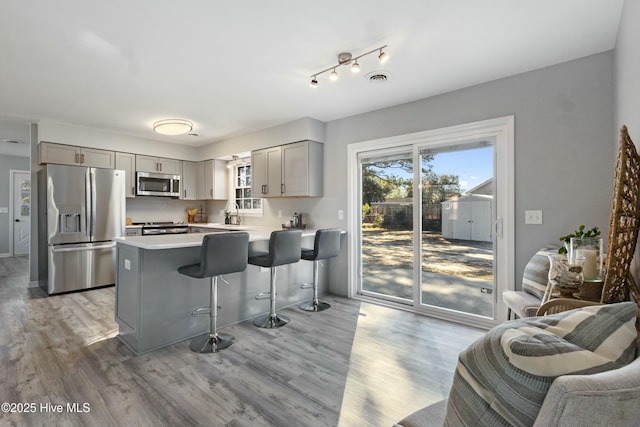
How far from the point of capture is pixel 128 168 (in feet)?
17.1

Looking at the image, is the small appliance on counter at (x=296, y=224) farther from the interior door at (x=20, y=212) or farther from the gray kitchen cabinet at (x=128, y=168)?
the interior door at (x=20, y=212)

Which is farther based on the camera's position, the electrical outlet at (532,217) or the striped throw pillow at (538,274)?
the electrical outlet at (532,217)

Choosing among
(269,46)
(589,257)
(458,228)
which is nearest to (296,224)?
(458,228)

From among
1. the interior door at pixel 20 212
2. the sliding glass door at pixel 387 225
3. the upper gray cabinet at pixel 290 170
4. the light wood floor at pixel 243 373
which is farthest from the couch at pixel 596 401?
the interior door at pixel 20 212

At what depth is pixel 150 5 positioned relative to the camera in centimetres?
190

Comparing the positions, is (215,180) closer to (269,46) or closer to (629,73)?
(269,46)

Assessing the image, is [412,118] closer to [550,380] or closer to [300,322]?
[300,322]

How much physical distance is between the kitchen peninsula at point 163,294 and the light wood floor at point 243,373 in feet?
0.47

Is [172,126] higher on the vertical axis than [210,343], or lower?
higher

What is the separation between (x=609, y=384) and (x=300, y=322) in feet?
9.63

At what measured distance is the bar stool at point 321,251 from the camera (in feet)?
11.5

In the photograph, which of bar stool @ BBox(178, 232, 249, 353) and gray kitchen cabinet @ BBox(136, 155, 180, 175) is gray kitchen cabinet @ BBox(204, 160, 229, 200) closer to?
gray kitchen cabinet @ BBox(136, 155, 180, 175)

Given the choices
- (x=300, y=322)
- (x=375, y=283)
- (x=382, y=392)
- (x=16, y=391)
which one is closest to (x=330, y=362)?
(x=382, y=392)

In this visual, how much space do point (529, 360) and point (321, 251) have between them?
2.89 meters
